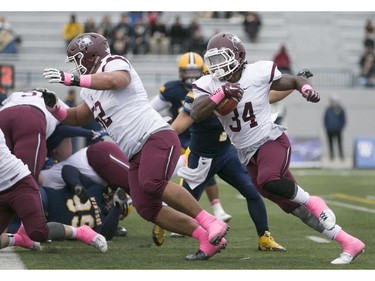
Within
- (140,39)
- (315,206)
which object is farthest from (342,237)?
(140,39)

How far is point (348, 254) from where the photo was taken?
6.82 metres

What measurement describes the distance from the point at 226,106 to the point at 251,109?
11.4 inches

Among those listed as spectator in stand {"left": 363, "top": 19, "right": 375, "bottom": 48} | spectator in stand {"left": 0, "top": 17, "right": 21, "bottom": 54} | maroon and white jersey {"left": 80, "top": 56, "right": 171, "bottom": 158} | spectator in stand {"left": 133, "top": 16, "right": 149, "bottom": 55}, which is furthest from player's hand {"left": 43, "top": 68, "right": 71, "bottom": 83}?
spectator in stand {"left": 363, "top": 19, "right": 375, "bottom": 48}

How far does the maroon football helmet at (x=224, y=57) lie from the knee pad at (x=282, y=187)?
827 mm

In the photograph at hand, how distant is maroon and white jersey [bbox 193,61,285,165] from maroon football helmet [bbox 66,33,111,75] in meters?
0.70

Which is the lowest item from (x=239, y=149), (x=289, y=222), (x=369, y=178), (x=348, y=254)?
(x=369, y=178)

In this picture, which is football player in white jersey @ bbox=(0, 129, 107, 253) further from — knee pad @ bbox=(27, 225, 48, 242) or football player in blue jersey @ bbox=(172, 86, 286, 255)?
football player in blue jersey @ bbox=(172, 86, 286, 255)

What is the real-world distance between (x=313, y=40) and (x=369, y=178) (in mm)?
10245

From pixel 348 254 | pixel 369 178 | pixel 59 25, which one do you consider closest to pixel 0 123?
pixel 348 254

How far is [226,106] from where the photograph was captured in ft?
22.7

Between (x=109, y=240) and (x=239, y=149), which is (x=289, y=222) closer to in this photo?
(x=109, y=240)

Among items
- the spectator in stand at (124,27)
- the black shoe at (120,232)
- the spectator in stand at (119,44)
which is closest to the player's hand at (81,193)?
the black shoe at (120,232)

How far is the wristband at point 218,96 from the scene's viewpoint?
684cm

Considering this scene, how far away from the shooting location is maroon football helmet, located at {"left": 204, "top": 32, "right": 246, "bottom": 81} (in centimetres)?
706
